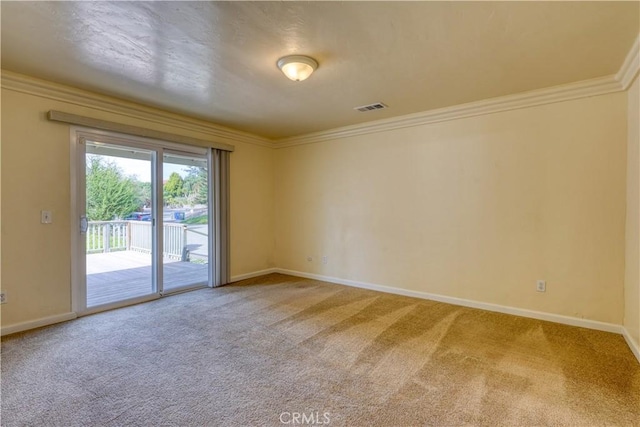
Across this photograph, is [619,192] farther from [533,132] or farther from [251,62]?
[251,62]

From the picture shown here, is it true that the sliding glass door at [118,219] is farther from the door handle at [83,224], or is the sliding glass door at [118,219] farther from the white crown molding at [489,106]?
the white crown molding at [489,106]

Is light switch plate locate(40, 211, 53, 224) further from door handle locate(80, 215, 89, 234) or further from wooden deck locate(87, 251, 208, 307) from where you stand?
wooden deck locate(87, 251, 208, 307)

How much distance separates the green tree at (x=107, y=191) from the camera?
11.9 ft

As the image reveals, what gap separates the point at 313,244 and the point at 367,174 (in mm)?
1548

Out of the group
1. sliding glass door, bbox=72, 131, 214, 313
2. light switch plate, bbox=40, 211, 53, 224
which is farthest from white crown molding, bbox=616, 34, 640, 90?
light switch plate, bbox=40, 211, 53, 224

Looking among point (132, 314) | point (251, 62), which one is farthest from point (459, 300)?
point (132, 314)

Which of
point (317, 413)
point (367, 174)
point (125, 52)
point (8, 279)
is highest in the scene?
point (125, 52)

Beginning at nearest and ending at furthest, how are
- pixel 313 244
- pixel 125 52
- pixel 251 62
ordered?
1. pixel 125 52
2. pixel 251 62
3. pixel 313 244

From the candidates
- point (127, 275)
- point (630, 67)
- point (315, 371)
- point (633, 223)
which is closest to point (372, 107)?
point (630, 67)

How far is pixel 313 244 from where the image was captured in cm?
535

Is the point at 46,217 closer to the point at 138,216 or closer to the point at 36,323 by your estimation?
the point at 138,216

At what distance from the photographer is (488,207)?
3713 mm

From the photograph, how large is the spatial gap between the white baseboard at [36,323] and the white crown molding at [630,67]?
5754 mm

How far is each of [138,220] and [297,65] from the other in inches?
117
